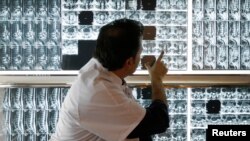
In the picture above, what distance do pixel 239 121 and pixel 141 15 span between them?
0.70m

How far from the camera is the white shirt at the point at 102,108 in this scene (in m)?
1.48

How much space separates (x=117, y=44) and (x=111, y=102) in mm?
214

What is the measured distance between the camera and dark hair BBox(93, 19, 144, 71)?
60.0 inches

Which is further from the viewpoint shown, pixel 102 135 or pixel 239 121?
pixel 239 121

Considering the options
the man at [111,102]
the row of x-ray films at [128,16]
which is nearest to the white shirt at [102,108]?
the man at [111,102]

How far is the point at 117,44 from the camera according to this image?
1.52 metres

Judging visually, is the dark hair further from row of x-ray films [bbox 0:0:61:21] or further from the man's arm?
row of x-ray films [bbox 0:0:61:21]

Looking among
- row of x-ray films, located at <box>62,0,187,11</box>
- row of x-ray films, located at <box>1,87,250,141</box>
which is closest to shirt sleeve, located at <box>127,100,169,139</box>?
row of x-ray films, located at <box>1,87,250,141</box>

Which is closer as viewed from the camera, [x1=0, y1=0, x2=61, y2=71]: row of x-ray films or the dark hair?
the dark hair

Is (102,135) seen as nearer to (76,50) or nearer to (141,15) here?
(76,50)

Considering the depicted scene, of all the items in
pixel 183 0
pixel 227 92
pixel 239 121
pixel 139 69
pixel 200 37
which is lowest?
pixel 239 121

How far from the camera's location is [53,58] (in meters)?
1.94

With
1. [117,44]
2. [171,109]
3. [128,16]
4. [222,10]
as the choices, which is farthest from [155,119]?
[222,10]


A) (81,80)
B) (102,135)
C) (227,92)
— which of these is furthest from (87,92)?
Result: (227,92)
